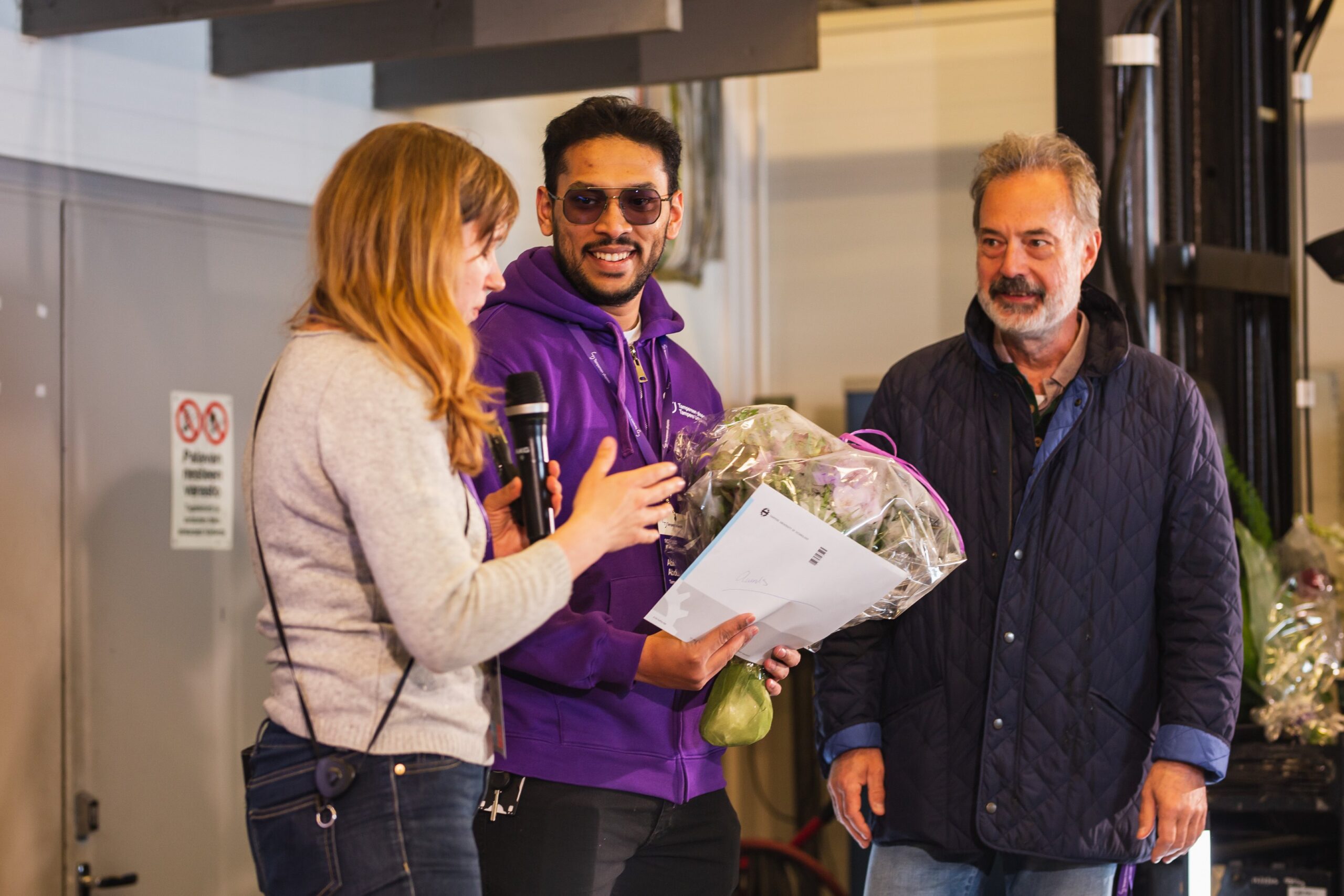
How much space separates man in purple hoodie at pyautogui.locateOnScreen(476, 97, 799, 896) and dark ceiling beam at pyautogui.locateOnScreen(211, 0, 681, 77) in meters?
0.94

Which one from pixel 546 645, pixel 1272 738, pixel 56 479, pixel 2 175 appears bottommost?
pixel 1272 738

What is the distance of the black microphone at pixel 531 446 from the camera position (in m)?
1.62

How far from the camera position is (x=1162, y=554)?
222cm

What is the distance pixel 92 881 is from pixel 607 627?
186 centimetres

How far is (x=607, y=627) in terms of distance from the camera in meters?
1.82

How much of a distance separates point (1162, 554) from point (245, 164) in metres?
2.39

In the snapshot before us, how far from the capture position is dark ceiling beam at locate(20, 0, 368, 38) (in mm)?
2760

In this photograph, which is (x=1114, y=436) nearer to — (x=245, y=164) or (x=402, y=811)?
(x=402, y=811)

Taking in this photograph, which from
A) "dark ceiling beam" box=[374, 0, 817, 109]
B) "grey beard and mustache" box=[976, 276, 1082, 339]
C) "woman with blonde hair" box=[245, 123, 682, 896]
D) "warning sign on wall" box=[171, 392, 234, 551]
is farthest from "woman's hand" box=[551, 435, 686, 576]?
"dark ceiling beam" box=[374, 0, 817, 109]

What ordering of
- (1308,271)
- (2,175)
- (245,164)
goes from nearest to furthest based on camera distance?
(2,175) < (245,164) < (1308,271)

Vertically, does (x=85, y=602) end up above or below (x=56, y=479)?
below

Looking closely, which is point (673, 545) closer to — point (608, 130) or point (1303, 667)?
point (608, 130)

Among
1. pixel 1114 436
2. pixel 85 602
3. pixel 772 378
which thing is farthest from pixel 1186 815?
pixel 772 378

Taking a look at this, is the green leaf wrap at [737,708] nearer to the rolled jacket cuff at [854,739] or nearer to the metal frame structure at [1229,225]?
the rolled jacket cuff at [854,739]
